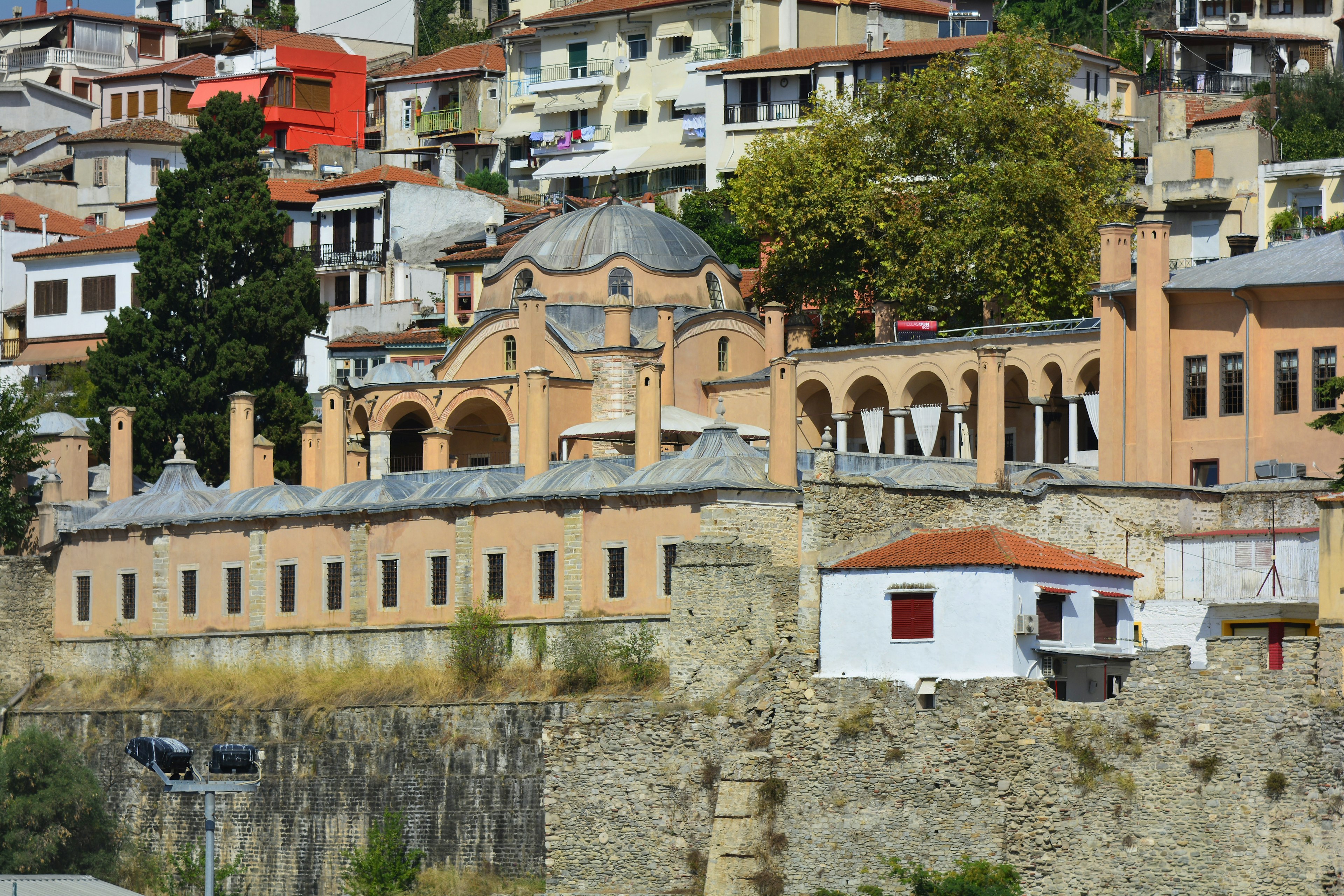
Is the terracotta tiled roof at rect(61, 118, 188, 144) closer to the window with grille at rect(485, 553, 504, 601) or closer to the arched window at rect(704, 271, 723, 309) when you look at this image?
the arched window at rect(704, 271, 723, 309)

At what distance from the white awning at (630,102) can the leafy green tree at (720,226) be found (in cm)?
1217

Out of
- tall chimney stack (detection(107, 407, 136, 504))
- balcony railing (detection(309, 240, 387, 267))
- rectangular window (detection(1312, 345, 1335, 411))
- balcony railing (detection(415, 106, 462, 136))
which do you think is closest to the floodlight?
tall chimney stack (detection(107, 407, 136, 504))

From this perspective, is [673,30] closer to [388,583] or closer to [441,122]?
[441,122]

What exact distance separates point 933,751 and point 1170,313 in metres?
16.4

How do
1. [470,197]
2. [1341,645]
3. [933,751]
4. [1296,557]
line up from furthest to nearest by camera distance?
[470,197] < [1296,557] < [933,751] < [1341,645]

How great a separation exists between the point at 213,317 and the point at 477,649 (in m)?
20.7

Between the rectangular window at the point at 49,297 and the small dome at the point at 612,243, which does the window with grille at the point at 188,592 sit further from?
the rectangular window at the point at 49,297

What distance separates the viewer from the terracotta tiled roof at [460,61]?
94.4m

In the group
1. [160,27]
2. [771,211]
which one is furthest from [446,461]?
[160,27]

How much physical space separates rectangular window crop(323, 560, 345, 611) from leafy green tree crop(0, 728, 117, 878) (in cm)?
602

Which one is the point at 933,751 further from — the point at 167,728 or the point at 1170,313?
the point at 167,728

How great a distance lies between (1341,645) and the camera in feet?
106

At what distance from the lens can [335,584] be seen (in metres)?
48.8

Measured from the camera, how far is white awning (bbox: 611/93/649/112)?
86.1 metres
